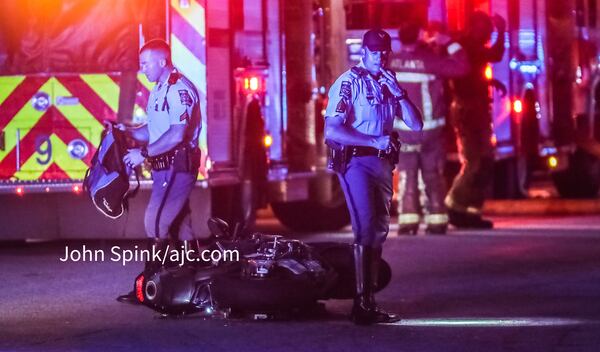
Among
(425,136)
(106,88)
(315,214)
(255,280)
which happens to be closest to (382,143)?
(255,280)

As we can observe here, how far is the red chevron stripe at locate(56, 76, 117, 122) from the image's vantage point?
36.3 feet

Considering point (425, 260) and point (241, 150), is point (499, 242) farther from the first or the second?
point (241, 150)

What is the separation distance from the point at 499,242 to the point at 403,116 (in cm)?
456

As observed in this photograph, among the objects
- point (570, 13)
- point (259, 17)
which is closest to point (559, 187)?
point (570, 13)

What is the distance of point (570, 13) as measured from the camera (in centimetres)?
1659

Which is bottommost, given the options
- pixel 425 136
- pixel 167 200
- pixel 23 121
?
pixel 167 200

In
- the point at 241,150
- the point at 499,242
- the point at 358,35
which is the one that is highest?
the point at 358,35

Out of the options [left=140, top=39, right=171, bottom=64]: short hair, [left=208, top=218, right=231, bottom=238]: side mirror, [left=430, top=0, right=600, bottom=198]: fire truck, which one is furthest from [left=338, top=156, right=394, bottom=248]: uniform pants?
[left=430, top=0, right=600, bottom=198]: fire truck

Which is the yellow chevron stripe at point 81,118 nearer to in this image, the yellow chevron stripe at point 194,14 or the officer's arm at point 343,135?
the yellow chevron stripe at point 194,14

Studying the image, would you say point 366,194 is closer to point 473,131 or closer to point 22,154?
point 22,154

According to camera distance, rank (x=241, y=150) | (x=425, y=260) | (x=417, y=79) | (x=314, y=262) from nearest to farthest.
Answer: (x=314, y=262) → (x=425, y=260) → (x=241, y=150) → (x=417, y=79)

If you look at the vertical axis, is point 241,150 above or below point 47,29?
below

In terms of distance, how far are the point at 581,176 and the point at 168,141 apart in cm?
1048

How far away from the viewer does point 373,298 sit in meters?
7.68
